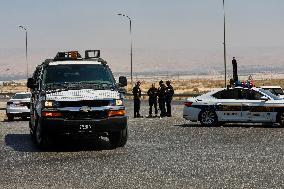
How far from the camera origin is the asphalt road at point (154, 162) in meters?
9.62

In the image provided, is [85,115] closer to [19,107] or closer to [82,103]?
[82,103]

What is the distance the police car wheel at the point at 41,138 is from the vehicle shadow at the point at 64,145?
15cm

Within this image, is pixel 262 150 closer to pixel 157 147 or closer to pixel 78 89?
pixel 157 147

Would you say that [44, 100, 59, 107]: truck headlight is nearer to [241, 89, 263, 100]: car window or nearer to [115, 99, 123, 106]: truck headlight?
[115, 99, 123, 106]: truck headlight

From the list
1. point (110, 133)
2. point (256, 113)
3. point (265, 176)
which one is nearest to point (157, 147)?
point (110, 133)

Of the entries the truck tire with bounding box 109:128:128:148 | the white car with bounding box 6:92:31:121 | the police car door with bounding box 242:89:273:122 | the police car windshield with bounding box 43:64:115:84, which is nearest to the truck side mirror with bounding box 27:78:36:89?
the police car windshield with bounding box 43:64:115:84

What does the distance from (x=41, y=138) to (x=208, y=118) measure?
8.70 meters

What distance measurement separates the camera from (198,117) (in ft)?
72.4

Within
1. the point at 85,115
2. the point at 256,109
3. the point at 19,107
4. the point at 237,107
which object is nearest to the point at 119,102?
the point at 85,115

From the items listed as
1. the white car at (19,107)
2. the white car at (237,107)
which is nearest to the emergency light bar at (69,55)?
the white car at (237,107)

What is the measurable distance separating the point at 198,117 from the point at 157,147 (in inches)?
288

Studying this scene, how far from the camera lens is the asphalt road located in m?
9.62

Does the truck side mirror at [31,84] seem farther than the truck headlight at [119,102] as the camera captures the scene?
Yes

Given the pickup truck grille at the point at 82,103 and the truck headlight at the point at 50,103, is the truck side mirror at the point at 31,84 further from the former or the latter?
the pickup truck grille at the point at 82,103
